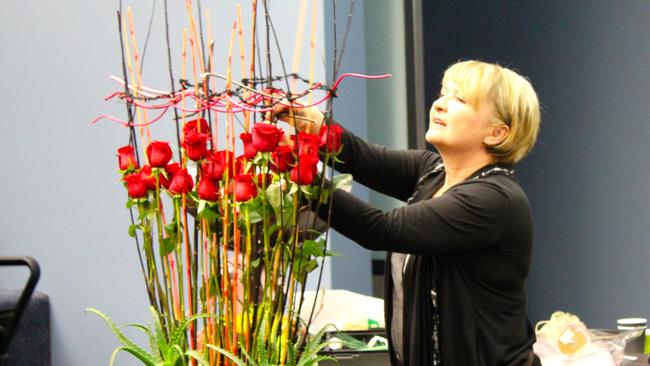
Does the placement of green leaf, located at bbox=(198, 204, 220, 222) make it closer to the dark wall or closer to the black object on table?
the black object on table

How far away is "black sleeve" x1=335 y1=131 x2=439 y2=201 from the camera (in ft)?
6.85

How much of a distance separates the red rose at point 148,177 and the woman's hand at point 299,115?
183 mm

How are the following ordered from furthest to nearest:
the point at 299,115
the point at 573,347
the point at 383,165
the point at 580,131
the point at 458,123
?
1. the point at 580,131
2. the point at 573,347
3. the point at 383,165
4. the point at 458,123
5. the point at 299,115

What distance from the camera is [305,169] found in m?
1.31

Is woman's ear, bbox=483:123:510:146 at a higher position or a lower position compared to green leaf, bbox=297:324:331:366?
higher

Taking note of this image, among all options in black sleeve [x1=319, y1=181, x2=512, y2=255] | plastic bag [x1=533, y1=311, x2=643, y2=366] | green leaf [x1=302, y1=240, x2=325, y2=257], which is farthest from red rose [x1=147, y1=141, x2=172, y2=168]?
plastic bag [x1=533, y1=311, x2=643, y2=366]

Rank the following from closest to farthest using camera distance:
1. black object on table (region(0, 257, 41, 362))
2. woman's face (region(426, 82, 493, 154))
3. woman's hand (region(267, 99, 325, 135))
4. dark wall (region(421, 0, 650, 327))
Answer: black object on table (region(0, 257, 41, 362)) → woman's hand (region(267, 99, 325, 135)) → woman's face (region(426, 82, 493, 154)) → dark wall (region(421, 0, 650, 327))

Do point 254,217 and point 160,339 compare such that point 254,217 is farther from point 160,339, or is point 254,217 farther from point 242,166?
point 160,339

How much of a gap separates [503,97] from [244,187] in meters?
0.82

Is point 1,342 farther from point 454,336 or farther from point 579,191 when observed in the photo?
point 579,191

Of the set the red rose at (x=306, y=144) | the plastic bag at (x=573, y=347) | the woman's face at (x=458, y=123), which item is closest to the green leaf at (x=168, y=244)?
the red rose at (x=306, y=144)

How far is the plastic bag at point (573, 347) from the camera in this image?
2.30 m

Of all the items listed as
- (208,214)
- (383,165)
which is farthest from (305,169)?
(383,165)

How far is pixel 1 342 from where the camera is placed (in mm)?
960
